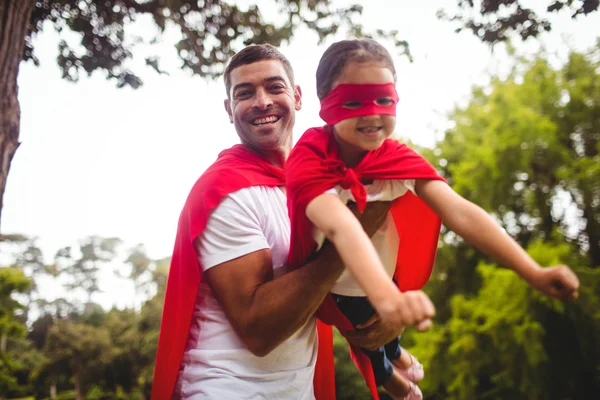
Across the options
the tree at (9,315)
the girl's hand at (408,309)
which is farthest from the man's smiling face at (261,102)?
the tree at (9,315)

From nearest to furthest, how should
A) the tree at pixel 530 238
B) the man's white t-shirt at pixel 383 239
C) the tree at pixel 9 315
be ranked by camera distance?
1. the man's white t-shirt at pixel 383 239
2. the tree at pixel 530 238
3. the tree at pixel 9 315

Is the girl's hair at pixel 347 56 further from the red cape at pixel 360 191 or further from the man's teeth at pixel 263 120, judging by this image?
the man's teeth at pixel 263 120

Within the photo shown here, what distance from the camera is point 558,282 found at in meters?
1.19

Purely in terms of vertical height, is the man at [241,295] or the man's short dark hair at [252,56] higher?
the man's short dark hair at [252,56]

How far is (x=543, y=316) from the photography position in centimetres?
1070

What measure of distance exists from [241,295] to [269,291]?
0.33 ft

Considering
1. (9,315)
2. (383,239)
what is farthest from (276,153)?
(9,315)

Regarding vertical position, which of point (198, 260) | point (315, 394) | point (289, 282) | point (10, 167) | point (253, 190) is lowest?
point (315, 394)

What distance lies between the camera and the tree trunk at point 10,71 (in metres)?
2.12

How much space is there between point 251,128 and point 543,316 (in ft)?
34.0

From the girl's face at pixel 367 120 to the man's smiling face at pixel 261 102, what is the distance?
74cm

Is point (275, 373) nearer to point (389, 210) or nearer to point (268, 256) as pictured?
point (268, 256)

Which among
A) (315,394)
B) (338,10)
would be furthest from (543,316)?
(315,394)

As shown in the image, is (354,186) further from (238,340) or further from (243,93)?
(243,93)
